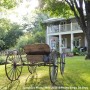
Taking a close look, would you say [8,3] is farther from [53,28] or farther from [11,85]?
[53,28]

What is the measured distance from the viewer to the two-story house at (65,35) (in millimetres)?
43466

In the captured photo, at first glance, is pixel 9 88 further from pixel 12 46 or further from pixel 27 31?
pixel 27 31

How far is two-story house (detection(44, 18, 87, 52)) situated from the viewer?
4347 centimetres

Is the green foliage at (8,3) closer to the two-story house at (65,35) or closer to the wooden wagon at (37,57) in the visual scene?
the wooden wagon at (37,57)

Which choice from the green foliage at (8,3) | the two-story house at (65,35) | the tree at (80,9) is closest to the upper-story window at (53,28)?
the two-story house at (65,35)

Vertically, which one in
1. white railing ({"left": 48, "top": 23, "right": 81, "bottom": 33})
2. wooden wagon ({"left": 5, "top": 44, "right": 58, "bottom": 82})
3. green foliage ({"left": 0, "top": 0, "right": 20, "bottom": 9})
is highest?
green foliage ({"left": 0, "top": 0, "right": 20, "bottom": 9})

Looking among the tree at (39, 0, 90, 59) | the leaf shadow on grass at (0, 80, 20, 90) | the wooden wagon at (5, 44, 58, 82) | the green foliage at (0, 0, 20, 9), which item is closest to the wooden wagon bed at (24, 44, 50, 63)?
the wooden wagon at (5, 44, 58, 82)

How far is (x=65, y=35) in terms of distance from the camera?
48.1 m

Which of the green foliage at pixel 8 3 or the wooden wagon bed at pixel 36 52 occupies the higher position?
the green foliage at pixel 8 3

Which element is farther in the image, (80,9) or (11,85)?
(80,9)

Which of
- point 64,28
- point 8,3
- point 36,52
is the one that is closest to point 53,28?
point 64,28

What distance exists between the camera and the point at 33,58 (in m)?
10.6

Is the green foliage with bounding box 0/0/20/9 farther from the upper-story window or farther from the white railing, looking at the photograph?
the upper-story window

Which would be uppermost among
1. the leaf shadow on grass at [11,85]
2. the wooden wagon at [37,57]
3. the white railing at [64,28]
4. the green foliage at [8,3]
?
the green foliage at [8,3]
